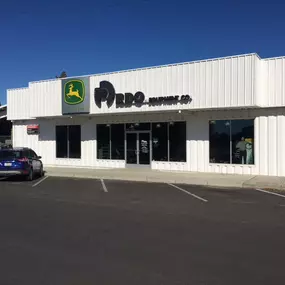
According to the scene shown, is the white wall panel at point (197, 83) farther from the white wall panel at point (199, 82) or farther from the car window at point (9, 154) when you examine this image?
the car window at point (9, 154)

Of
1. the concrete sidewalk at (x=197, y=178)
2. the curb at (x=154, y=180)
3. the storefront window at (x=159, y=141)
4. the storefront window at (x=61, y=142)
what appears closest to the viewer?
the concrete sidewalk at (x=197, y=178)

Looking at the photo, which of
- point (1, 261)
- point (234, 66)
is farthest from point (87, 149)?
point (1, 261)

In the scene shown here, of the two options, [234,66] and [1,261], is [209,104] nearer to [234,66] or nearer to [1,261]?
[234,66]

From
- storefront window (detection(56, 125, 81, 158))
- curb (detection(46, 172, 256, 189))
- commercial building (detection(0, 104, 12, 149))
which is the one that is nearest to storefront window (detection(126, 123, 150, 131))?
storefront window (detection(56, 125, 81, 158))

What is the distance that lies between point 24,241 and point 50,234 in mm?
666

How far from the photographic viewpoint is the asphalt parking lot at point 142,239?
5457mm

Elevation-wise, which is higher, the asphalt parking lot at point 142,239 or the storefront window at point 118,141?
the storefront window at point 118,141

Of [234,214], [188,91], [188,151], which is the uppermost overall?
[188,91]

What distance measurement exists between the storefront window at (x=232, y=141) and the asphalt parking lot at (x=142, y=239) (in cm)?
673

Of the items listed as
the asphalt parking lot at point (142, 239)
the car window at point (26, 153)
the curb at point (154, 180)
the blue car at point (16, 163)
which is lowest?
the asphalt parking lot at point (142, 239)

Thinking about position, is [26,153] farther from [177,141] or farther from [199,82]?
[199,82]

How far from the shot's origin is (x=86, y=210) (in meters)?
Result: 10.7

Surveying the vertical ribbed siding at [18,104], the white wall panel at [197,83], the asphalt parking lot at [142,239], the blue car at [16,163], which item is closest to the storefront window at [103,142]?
the white wall panel at [197,83]

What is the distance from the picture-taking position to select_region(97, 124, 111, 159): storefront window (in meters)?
25.2
